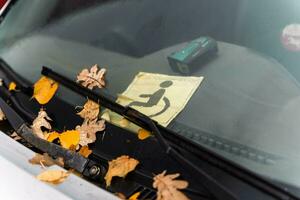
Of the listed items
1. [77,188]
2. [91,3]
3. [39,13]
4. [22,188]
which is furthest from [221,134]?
[39,13]

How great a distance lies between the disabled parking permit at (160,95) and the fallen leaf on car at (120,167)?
15cm

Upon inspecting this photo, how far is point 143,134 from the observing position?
150 cm

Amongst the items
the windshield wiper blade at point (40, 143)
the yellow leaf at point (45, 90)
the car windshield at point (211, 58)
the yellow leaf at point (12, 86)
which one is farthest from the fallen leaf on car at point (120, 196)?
the yellow leaf at point (12, 86)

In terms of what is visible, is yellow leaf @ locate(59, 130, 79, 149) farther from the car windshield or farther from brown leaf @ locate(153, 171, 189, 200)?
brown leaf @ locate(153, 171, 189, 200)

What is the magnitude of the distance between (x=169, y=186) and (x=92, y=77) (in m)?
0.55

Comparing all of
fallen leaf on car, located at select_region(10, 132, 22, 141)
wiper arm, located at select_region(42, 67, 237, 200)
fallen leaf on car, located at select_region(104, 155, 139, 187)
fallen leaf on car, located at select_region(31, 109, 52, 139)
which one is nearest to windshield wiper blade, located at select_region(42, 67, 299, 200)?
wiper arm, located at select_region(42, 67, 237, 200)

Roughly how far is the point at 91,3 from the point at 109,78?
17.8 inches

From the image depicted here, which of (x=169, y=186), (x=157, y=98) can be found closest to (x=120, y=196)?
(x=169, y=186)

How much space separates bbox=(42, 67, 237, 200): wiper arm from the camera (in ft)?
4.30

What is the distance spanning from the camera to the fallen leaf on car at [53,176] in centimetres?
151

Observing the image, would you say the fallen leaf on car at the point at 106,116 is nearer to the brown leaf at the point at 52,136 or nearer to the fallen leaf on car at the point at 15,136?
the brown leaf at the point at 52,136

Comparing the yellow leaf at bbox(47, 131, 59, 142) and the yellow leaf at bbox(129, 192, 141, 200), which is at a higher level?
the yellow leaf at bbox(47, 131, 59, 142)

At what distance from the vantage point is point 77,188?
1.46 m

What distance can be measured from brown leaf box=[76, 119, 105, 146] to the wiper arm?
0.06 m
